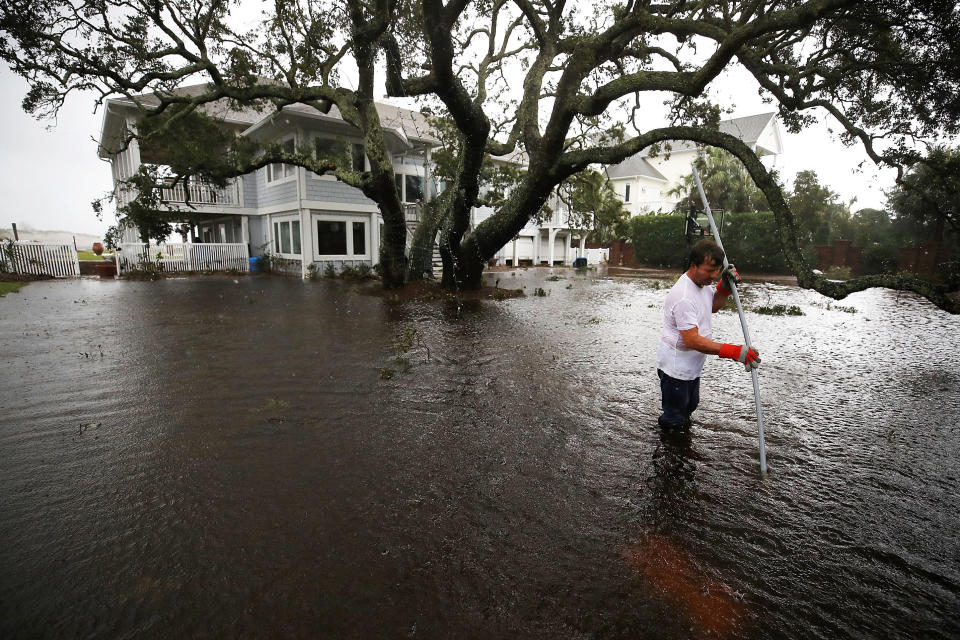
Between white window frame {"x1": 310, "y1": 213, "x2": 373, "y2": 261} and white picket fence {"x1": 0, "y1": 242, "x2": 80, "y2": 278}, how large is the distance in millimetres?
10170

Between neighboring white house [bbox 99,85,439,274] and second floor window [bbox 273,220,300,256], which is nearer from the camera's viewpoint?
neighboring white house [bbox 99,85,439,274]

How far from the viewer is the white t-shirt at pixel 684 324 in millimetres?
3834

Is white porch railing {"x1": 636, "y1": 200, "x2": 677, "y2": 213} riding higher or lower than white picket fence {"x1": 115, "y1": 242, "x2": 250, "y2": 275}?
higher

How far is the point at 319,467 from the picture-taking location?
3.61 metres

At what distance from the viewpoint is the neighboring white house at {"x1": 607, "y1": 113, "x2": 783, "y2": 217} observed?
3781 centimetres

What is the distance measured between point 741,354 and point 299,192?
17.6 meters

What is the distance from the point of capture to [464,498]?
323 cm

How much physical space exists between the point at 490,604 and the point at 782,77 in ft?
40.4

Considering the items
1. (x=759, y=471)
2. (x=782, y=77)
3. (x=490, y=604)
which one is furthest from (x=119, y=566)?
(x=782, y=77)

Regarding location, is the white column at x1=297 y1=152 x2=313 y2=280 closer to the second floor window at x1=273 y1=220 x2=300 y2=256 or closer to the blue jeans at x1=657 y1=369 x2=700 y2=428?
the second floor window at x1=273 y1=220 x2=300 y2=256

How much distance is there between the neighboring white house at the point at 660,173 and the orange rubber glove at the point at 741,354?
36084 mm

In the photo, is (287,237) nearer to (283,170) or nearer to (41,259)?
(283,170)

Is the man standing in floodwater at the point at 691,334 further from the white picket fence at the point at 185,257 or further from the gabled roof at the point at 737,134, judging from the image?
the gabled roof at the point at 737,134

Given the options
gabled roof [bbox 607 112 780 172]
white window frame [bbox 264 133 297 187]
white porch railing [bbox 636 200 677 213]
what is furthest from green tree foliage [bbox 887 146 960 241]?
gabled roof [bbox 607 112 780 172]
